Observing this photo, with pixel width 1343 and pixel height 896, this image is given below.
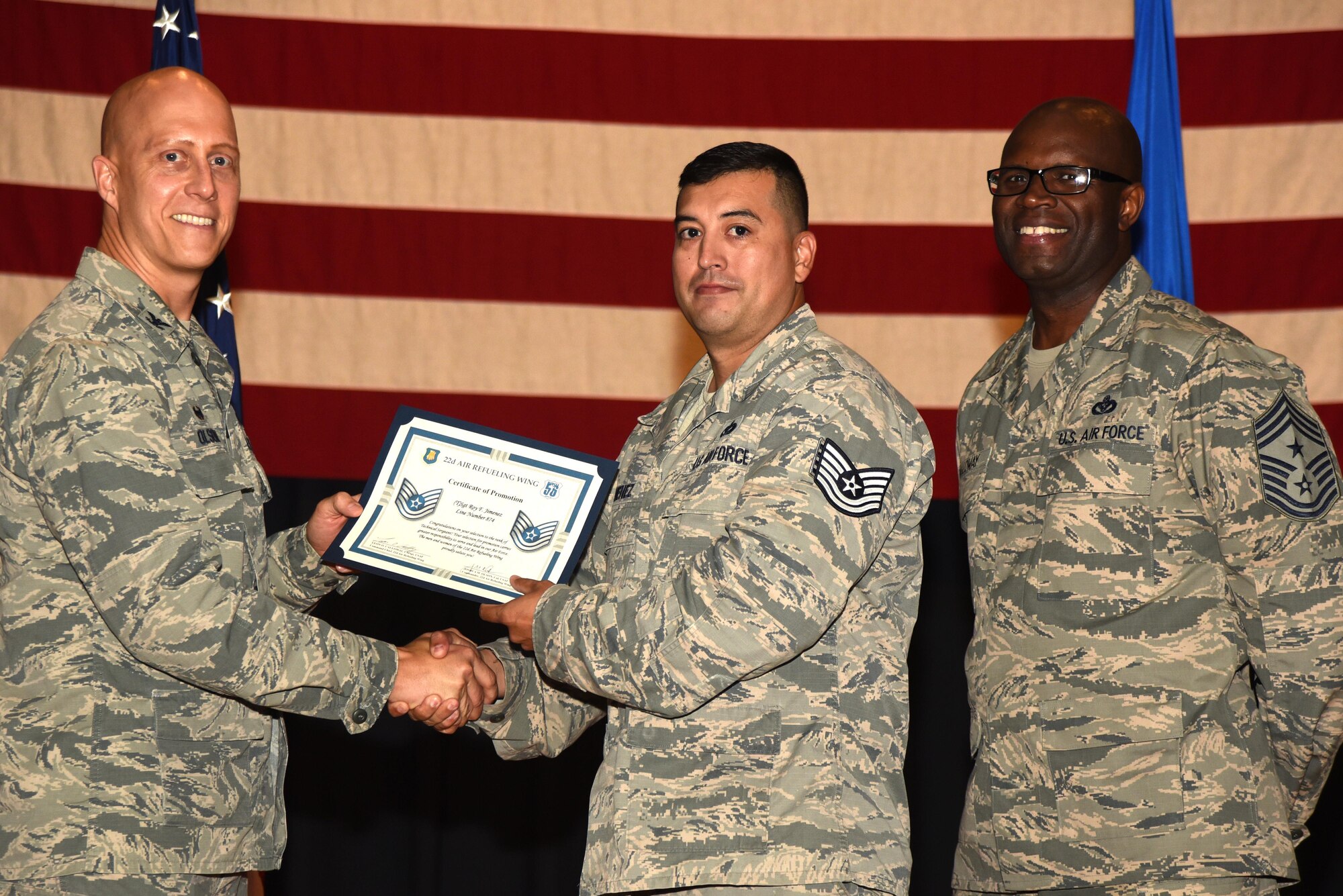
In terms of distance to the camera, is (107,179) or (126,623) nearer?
(126,623)

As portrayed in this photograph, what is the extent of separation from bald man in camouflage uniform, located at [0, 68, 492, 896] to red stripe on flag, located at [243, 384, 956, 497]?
1.44m

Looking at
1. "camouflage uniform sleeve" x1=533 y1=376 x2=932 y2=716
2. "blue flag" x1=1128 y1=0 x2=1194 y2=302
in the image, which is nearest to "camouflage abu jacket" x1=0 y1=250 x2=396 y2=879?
"camouflage uniform sleeve" x1=533 y1=376 x2=932 y2=716

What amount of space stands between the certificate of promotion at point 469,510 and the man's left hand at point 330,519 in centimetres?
6

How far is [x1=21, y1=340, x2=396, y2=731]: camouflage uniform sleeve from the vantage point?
215 centimetres

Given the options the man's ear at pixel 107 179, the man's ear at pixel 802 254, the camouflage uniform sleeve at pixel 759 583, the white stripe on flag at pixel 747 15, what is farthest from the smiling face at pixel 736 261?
the white stripe on flag at pixel 747 15

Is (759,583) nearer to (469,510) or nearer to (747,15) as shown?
(469,510)

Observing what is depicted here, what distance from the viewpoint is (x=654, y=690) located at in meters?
2.17

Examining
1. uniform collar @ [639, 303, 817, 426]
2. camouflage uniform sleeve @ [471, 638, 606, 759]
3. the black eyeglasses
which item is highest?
the black eyeglasses

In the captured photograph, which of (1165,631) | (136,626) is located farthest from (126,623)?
(1165,631)

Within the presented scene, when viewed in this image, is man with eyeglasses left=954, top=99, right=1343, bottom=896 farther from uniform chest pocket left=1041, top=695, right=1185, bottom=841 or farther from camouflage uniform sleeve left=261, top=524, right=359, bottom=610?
camouflage uniform sleeve left=261, top=524, right=359, bottom=610

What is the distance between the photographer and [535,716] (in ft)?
9.02

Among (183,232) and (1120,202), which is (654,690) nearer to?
(183,232)

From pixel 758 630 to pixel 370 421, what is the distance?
2.14 metres

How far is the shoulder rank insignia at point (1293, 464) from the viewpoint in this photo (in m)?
2.32
